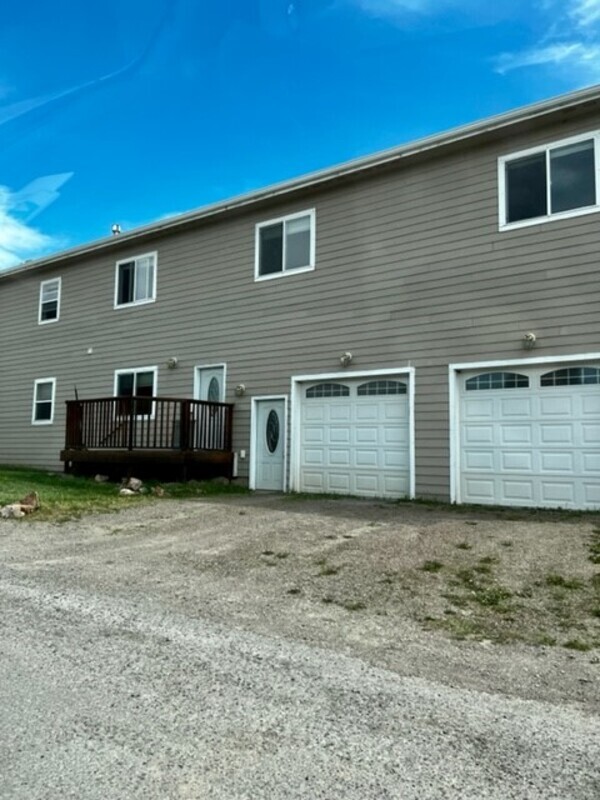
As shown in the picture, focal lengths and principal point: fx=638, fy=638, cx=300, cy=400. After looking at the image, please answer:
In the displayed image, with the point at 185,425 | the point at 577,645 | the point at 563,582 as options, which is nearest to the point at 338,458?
the point at 185,425

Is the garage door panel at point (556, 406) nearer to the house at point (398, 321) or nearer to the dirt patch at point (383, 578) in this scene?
the house at point (398, 321)

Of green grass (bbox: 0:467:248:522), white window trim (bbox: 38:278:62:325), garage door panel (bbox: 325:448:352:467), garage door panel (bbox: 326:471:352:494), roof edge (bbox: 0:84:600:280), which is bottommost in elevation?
green grass (bbox: 0:467:248:522)

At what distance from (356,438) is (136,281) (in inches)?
286

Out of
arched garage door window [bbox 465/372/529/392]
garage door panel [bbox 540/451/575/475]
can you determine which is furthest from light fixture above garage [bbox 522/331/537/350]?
garage door panel [bbox 540/451/575/475]

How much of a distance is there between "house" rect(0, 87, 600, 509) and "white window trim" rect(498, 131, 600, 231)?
0.11 feet

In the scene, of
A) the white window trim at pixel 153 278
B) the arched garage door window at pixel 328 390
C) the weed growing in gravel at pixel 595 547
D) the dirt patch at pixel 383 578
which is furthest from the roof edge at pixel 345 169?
the weed growing in gravel at pixel 595 547

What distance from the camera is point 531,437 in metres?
9.34

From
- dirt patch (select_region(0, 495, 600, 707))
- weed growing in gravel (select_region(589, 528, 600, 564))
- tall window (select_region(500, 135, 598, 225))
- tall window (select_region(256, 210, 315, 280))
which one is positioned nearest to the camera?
dirt patch (select_region(0, 495, 600, 707))

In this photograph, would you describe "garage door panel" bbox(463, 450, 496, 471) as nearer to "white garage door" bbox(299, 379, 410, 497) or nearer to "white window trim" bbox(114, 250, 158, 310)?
"white garage door" bbox(299, 379, 410, 497)

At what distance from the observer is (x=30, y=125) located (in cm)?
1566

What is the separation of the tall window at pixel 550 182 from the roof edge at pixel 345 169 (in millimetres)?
542

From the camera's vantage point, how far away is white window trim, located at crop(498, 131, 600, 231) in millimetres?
9008

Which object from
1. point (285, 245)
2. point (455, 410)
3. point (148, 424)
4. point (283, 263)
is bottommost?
point (148, 424)

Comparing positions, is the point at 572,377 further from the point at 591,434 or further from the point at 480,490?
the point at 480,490
